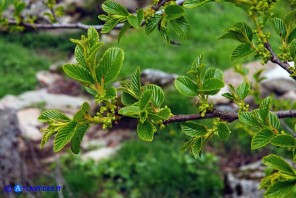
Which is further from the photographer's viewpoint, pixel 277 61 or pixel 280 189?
pixel 277 61

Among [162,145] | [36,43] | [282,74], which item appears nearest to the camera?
[162,145]

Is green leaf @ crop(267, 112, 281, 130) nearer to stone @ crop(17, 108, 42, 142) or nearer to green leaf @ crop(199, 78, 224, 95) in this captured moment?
green leaf @ crop(199, 78, 224, 95)

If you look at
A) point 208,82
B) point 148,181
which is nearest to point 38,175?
point 148,181

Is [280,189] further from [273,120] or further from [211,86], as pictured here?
[211,86]

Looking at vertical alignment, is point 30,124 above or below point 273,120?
below

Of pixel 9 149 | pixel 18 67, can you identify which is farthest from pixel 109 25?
pixel 18 67

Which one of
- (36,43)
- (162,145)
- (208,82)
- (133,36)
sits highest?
(208,82)

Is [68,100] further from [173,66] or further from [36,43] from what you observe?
[36,43]

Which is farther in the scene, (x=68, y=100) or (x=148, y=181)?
(x=68, y=100)
